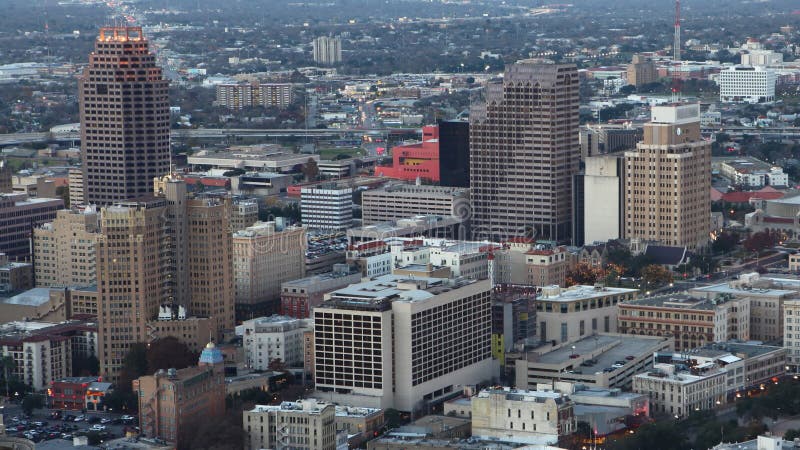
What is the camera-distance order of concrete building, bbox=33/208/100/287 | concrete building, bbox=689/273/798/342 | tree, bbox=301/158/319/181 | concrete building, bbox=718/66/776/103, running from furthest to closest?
concrete building, bbox=718/66/776/103 → tree, bbox=301/158/319/181 → concrete building, bbox=33/208/100/287 → concrete building, bbox=689/273/798/342

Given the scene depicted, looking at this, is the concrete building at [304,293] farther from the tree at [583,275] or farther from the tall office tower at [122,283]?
the tree at [583,275]

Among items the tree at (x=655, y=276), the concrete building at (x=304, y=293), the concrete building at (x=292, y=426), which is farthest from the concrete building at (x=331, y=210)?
the concrete building at (x=292, y=426)

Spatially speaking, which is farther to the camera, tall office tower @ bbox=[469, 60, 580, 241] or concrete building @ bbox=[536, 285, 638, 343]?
tall office tower @ bbox=[469, 60, 580, 241]

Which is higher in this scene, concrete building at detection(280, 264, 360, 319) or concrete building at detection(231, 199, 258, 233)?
concrete building at detection(231, 199, 258, 233)

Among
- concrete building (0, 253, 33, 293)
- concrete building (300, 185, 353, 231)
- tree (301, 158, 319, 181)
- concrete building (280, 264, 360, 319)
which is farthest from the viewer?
tree (301, 158, 319, 181)

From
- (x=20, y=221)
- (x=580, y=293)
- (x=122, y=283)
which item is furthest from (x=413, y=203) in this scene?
(x=122, y=283)

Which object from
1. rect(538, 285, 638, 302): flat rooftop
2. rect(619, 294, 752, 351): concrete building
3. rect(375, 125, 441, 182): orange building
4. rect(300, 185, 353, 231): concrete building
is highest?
rect(375, 125, 441, 182): orange building

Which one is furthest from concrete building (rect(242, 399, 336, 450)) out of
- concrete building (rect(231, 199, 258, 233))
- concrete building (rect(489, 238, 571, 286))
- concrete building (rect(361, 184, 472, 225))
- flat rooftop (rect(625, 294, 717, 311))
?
concrete building (rect(361, 184, 472, 225))

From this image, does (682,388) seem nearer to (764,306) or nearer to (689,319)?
(689,319)

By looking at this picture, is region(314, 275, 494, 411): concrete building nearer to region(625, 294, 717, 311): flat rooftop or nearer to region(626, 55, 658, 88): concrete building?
region(625, 294, 717, 311): flat rooftop
